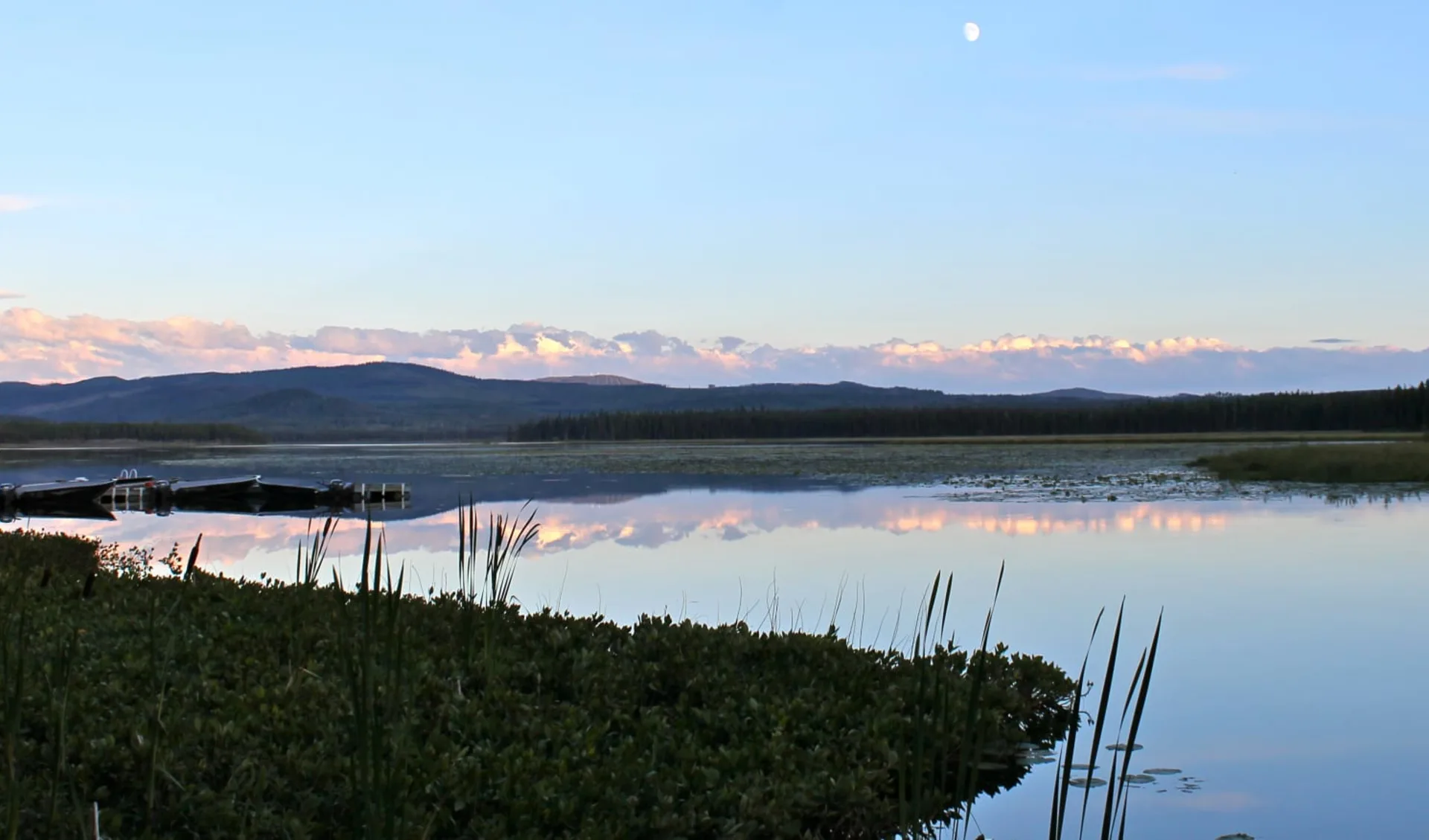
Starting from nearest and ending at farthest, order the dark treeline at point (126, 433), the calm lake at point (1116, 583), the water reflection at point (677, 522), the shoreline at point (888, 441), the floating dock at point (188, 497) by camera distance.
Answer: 1. the calm lake at point (1116, 583)
2. the water reflection at point (677, 522)
3. the floating dock at point (188, 497)
4. the shoreline at point (888, 441)
5. the dark treeline at point (126, 433)

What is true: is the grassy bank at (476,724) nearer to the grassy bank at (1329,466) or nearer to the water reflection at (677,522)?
the water reflection at (677,522)

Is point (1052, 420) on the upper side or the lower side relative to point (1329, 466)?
upper

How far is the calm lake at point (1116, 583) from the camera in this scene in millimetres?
9547

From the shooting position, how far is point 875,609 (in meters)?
17.6

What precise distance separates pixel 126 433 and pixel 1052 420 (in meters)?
127

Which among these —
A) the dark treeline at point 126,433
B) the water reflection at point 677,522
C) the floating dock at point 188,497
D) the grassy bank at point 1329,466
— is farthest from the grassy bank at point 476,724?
the dark treeline at point 126,433

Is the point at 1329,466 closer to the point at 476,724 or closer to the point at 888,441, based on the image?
the point at 476,724

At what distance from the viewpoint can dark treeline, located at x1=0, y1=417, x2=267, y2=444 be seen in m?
168

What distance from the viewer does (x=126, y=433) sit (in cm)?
17788

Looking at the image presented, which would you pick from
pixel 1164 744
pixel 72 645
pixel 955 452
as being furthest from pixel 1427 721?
pixel 955 452

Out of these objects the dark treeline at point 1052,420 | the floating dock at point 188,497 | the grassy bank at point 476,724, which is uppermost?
the dark treeline at point 1052,420

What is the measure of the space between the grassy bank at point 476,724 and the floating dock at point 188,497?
2873 cm

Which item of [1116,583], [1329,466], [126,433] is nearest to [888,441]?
[1329,466]

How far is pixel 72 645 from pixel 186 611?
797cm
